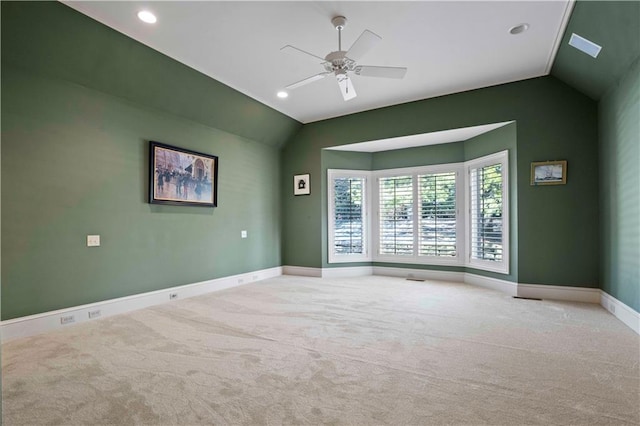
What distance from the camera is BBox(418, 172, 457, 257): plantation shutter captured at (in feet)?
19.5

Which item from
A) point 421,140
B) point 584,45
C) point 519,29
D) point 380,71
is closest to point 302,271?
point 421,140

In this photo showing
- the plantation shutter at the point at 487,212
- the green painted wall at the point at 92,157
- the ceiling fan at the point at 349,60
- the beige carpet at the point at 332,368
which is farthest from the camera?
the plantation shutter at the point at 487,212

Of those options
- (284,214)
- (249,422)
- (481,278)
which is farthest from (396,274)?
(249,422)

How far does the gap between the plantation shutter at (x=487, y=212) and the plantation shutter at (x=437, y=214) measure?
1.18 feet

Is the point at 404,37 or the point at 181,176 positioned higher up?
the point at 404,37

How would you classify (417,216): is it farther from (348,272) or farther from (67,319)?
(67,319)

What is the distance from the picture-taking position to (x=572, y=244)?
14.6 ft

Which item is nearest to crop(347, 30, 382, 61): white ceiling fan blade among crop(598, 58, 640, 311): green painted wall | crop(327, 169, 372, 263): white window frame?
crop(598, 58, 640, 311): green painted wall

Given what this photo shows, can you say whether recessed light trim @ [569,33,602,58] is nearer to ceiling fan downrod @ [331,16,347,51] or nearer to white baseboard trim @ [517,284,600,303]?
ceiling fan downrod @ [331,16,347,51]

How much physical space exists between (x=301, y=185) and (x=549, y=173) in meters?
4.17

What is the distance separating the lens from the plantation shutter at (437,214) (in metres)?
5.94

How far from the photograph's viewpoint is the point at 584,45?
11.3 ft

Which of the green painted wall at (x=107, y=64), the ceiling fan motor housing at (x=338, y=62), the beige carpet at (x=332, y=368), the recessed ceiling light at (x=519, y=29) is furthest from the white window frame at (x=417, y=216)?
the ceiling fan motor housing at (x=338, y=62)

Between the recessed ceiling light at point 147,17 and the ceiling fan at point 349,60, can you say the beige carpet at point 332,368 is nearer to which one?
the ceiling fan at point 349,60
